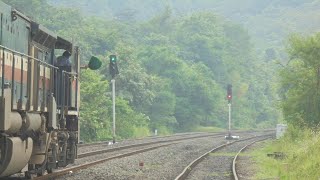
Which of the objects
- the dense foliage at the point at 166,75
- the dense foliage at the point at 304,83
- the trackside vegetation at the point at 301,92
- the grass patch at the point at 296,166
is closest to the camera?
the grass patch at the point at 296,166

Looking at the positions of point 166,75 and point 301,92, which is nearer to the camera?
point 301,92

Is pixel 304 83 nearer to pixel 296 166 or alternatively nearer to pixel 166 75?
pixel 296 166

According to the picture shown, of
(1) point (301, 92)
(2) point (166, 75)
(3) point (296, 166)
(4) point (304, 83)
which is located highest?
(2) point (166, 75)

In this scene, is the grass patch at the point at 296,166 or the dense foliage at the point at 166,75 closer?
the grass patch at the point at 296,166

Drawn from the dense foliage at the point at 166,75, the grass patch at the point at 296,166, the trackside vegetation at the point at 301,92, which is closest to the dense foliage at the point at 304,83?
the trackside vegetation at the point at 301,92

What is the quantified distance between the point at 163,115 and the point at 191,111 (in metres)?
7.14

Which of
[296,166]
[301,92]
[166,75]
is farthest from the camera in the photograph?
[166,75]

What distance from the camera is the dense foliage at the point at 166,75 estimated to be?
45.9 metres

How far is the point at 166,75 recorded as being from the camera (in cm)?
6788

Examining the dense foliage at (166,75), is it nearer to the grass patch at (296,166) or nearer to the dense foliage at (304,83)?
the grass patch at (296,166)

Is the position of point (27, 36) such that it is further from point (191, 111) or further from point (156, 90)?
point (191, 111)

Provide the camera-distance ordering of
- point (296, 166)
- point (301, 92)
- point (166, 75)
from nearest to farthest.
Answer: point (296, 166)
point (301, 92)
point (166, 75)

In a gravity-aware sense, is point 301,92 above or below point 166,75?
below

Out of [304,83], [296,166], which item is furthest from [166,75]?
[296,166]
